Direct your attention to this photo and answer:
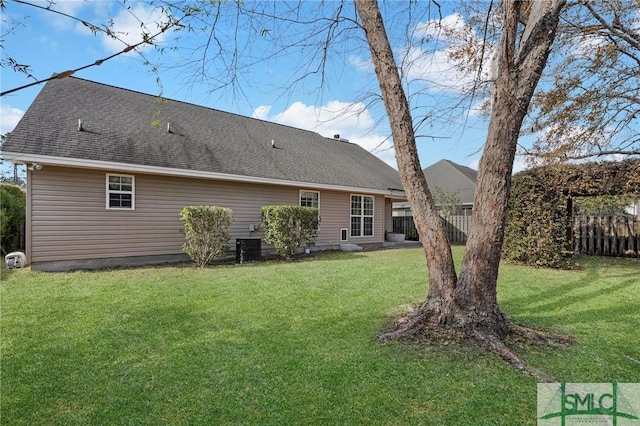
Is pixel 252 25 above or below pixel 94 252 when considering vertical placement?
above

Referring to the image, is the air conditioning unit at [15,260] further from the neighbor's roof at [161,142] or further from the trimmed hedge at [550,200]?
the trimmed hedge at [550,200]

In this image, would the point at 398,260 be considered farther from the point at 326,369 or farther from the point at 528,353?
the point at 326,369

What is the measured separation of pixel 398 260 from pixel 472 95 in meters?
5.99

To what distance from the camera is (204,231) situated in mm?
8883

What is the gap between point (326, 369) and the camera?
321 centimetres

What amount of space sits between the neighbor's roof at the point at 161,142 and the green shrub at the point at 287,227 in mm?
1399

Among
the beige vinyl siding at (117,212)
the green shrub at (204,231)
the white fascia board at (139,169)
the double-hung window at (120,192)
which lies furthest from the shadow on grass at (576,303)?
the double-hung window at (120,192)

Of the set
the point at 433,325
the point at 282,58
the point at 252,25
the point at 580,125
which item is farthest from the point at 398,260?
the point at 252,25

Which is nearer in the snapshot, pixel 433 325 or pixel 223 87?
pixel 433 325

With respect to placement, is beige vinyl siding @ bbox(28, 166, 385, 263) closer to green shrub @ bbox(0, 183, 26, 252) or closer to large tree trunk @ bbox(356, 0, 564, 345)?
green shrub @ bbox(0, 183, 26, 252)

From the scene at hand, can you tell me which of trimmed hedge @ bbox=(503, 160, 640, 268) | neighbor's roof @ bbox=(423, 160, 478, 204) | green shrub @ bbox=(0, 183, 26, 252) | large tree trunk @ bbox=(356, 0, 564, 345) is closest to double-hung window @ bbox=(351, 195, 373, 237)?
trimmed hedge @ bbox=(503, 160, 640, 268)

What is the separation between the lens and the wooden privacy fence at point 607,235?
1186 cm

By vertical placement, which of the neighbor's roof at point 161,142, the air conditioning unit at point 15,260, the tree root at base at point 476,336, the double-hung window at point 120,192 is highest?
the neighbor's roof at point 161,142

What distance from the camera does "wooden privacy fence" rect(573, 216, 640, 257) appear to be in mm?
11859
